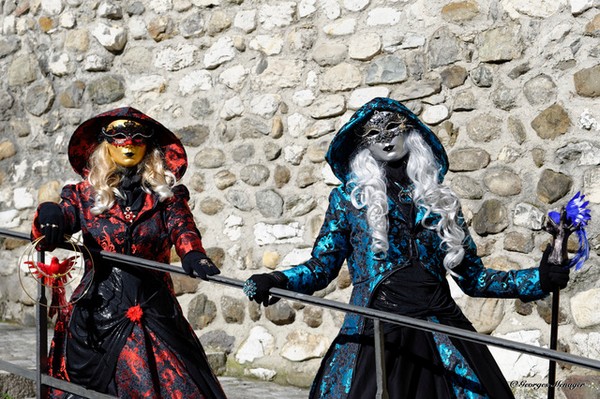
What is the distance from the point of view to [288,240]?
5.71 metres

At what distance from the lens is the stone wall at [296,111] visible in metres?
4.95

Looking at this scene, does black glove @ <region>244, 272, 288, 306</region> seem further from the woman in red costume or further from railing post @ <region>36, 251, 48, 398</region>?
railing post @ <region>36, 251, 48, 398</region>

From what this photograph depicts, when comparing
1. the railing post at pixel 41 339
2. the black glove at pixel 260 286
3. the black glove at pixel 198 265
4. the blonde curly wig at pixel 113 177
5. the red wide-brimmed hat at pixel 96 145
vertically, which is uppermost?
the red wide-brimmed hat at pixel 96 145

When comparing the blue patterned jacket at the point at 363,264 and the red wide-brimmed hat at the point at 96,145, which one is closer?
the blue patterned jacket at the point at 363,264

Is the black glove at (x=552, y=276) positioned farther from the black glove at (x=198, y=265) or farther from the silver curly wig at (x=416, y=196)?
the black glove at (x=198, y=265)

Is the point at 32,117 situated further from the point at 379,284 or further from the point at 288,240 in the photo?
the point at 379,284

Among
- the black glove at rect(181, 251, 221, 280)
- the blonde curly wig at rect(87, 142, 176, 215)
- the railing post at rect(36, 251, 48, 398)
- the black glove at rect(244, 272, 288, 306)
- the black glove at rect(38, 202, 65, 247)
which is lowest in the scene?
the railing post at rect(36, 251, 48, 398)

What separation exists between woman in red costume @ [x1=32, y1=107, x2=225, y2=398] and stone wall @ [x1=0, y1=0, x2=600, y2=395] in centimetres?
152

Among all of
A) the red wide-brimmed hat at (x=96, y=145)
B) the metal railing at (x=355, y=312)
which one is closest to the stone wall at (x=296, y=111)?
the red wide-brimmed hat at (x=96, y=145)

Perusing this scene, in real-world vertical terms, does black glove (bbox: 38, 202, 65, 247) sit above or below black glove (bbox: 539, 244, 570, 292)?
above

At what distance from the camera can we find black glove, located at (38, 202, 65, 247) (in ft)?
12.8

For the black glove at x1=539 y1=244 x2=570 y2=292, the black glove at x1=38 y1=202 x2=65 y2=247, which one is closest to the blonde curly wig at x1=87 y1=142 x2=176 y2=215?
the black glove at x1=38 y1=202 x2=65 y2=247

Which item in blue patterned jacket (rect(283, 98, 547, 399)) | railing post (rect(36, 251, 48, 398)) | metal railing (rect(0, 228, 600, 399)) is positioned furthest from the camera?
railing post (rect(36, 251, 48, 398))

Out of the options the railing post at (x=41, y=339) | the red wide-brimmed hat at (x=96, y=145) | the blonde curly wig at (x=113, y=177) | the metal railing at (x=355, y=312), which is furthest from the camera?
the red wide-brimmed hat at (x=96, y=145)
